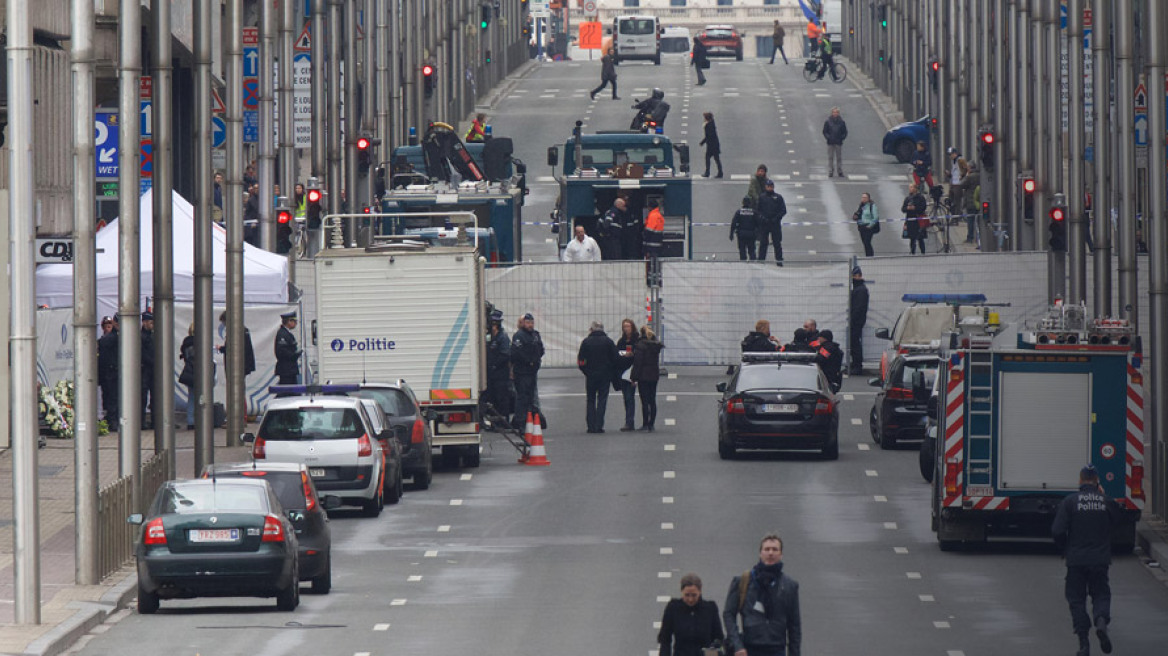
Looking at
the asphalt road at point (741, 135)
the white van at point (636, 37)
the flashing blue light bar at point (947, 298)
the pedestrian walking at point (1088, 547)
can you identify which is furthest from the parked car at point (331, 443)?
the white van at point (636, 37)

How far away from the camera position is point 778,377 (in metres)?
33.3

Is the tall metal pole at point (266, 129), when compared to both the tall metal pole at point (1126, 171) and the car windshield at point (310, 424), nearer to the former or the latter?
the car windshield at point (310, 424)

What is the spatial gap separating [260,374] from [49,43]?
23.2 feet

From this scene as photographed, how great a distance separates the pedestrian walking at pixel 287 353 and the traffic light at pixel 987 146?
2283 centimetres

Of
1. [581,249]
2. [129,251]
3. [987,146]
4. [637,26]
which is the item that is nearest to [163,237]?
[129,251]

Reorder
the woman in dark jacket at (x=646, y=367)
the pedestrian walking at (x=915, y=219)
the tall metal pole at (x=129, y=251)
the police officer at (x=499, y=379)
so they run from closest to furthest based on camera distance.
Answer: the tall metal pole at (x=129, y=251) < the police officer at (x=499, y=379) < the woman in dark jacket at (x=646, y=367) < the pedestrian walking at (x=915, y=219)

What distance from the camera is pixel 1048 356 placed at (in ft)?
82.0

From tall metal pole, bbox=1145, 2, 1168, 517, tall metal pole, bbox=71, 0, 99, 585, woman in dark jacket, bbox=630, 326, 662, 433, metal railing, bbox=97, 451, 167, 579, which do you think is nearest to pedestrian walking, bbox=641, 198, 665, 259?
woman in dark jacket, bbox=630, 326, 662, 433

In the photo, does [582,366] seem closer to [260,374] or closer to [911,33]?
[260,374]

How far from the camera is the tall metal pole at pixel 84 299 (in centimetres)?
2236

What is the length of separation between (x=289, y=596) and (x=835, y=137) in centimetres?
5012

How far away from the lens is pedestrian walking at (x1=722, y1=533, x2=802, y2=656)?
617 inches

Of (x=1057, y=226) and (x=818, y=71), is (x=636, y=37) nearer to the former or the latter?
(x=818, y=71)

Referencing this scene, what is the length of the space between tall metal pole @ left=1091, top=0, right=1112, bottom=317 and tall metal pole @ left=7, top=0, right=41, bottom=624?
17.1 meters
